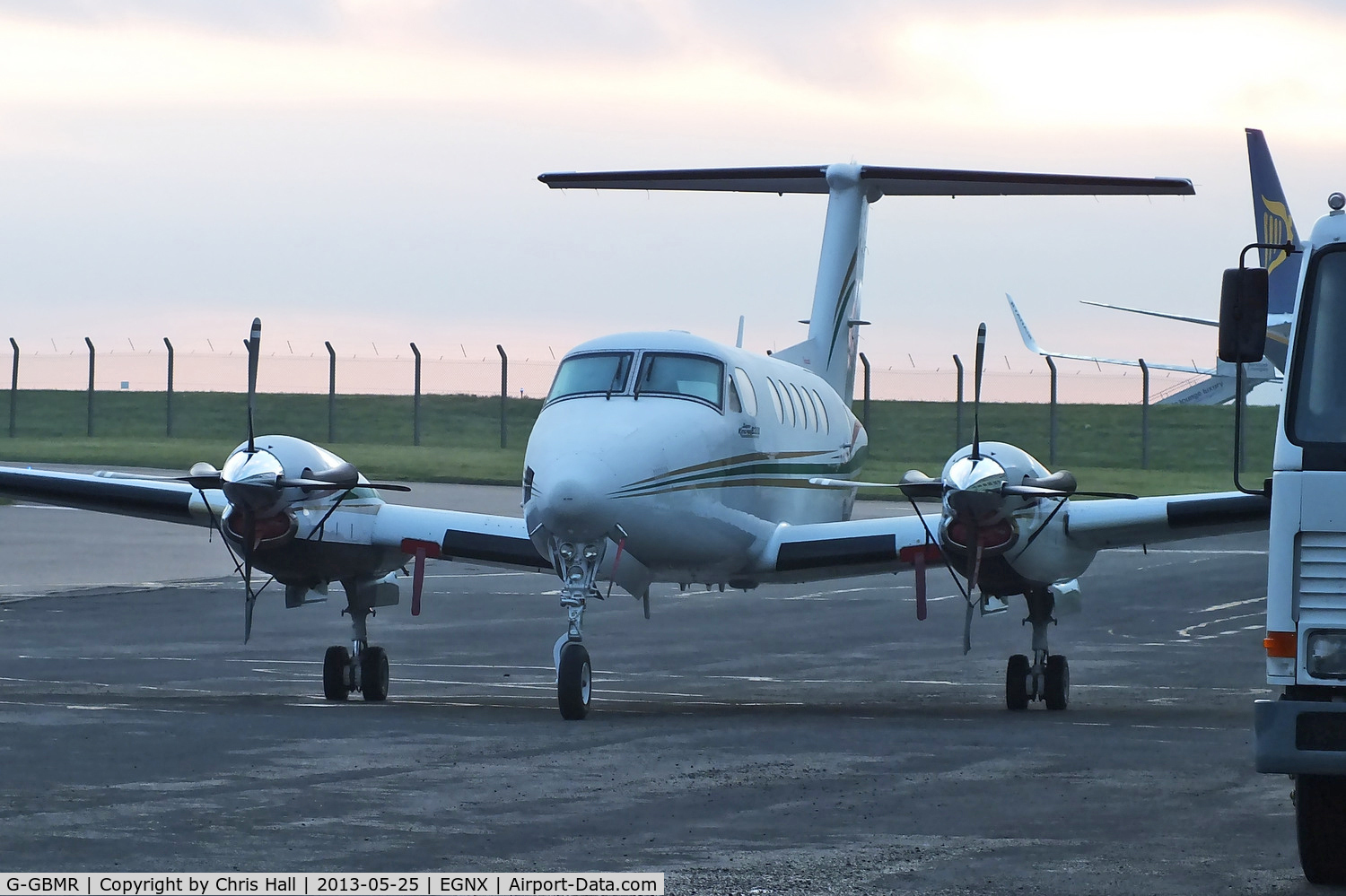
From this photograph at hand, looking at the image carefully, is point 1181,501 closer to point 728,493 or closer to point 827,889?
point 728,493

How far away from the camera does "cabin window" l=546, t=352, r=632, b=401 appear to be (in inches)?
595

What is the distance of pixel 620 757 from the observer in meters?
11.7

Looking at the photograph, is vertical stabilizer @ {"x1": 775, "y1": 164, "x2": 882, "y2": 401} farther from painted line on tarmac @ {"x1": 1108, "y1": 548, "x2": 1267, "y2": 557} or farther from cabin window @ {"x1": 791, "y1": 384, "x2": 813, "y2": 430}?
painted line on tarmac @ {"x1": 1108, "y1": 548, "x2": 1267, "y2": 557}

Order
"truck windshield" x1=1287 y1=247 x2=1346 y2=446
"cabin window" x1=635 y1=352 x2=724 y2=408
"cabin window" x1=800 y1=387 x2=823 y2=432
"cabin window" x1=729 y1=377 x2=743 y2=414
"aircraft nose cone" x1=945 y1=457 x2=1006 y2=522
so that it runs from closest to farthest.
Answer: "truck windshield" x1=1287 y1=247 x2=1346 y2=446 < "aircraft nose cone" x1=945 y1=457 x2=1006 y2=522 < "cabin window" x1=635 y1=352 x2=724 y2=408 < "cabin window" x1=729 y1=377 x2=743 y2=414 < "cabin window" x1=800 y1=387 x2=823 y2=432

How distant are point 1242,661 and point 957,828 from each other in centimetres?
1076

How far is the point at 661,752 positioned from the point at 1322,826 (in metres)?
4.94

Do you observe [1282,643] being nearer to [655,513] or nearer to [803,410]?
[655,513]

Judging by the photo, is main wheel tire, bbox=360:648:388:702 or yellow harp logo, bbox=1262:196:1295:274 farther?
yellow harp logo, bbox=1262:196:1295:274

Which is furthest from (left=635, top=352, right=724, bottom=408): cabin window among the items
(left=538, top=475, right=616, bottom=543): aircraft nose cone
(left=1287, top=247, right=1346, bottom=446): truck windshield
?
(left=1287, top=247, right=1346, bottom=446): truck windshield

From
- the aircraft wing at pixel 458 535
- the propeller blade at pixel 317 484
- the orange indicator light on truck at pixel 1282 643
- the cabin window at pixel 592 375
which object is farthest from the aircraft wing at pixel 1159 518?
the orange indicator light on truck at pixel 1282 643

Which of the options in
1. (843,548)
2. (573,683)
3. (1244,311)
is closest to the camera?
(1244,311)

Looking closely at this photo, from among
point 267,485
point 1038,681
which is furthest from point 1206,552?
point 267,485

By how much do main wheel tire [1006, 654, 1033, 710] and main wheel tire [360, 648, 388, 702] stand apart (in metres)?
A: 5.34

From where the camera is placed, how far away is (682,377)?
15484 mm
